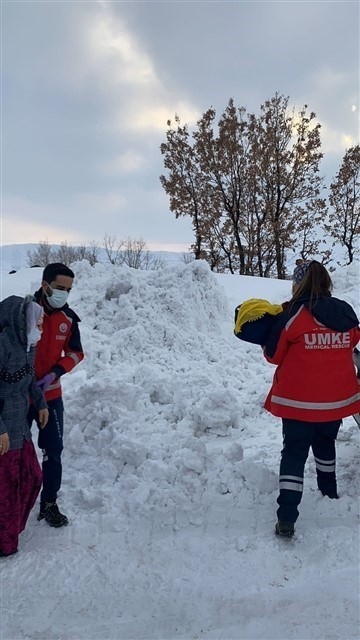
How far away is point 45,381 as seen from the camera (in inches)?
120

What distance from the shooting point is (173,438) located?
4.09 m

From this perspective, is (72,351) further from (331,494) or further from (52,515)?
(331,494)

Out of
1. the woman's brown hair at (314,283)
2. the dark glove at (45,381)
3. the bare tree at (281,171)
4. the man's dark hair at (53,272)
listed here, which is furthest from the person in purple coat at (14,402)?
the bare tree at (281,171)

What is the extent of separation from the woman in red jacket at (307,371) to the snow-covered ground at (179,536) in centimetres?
31

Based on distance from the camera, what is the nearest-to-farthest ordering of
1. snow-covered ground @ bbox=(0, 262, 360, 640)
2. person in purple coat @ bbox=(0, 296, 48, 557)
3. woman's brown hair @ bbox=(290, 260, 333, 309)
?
snow-covered ground @ bbox=(0, 262, 360, 640)
person in purple coat @ bbox=(0, 296, 48, 557)
woman's brown hair @ bbox=(290, 260, 333, 309)

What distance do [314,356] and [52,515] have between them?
2.06 m

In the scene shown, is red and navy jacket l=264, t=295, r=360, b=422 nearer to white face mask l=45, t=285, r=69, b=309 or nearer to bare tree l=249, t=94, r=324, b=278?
white face mask l=45, t=285, r=69, b=309

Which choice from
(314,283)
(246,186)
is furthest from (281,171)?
(314,283)

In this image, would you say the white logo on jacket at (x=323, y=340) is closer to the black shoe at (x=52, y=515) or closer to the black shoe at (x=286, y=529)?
the black shoe at (x=286, y=529)

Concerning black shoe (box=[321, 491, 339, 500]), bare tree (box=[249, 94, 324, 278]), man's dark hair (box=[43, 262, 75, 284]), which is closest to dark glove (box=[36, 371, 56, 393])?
man's dark hair (box=[43, 262, 75, 284])

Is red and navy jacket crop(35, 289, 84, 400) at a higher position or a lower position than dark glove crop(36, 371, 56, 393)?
higher

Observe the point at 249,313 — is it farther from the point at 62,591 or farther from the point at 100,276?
the point at 100,276

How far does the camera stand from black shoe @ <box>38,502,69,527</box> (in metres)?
3.07

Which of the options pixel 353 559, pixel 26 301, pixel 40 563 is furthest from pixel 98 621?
pixel 26 301
